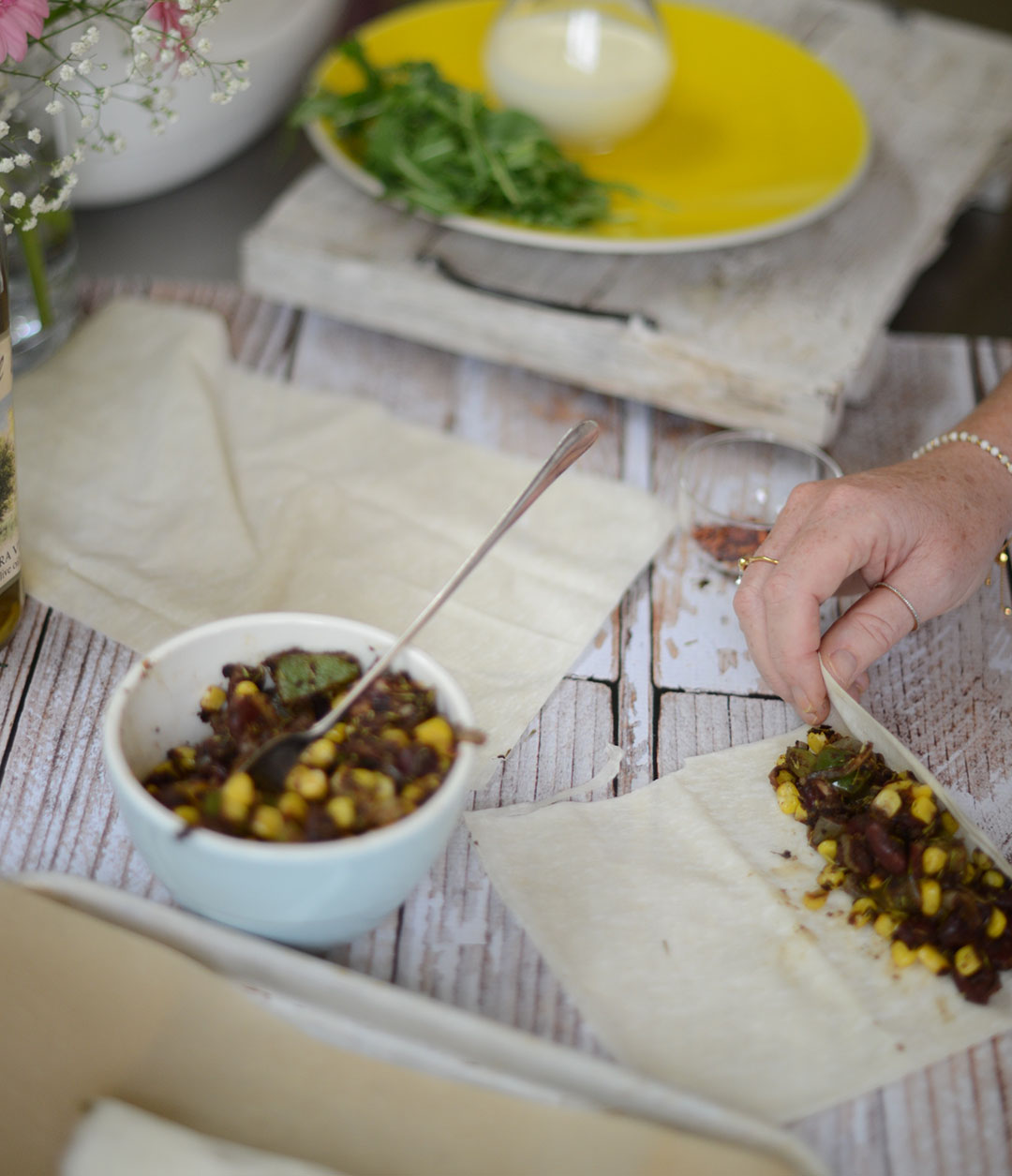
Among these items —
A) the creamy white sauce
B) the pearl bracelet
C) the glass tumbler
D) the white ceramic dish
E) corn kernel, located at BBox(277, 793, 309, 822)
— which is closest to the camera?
corn kernel, located at BBox(277, 793, 309, 822)

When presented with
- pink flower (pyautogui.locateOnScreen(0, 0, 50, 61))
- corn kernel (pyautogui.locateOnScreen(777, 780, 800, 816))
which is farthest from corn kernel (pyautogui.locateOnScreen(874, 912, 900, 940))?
pink flower (pyautogui.locateOnScreen(0, 0, 50, 61))

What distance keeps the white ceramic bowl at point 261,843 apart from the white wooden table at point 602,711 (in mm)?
108

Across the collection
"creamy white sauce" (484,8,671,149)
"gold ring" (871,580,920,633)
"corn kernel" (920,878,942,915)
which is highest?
→ "creamy white sauce" (484,8,671,149)

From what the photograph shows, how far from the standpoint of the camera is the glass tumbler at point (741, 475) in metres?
1.23

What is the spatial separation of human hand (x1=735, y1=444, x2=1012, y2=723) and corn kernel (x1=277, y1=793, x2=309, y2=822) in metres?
0.42

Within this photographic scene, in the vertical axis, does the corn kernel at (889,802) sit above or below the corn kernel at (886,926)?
above

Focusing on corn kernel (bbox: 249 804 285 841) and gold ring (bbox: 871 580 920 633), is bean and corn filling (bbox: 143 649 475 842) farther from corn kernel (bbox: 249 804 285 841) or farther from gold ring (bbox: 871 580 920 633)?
gold ring (bbox: 871 580 920 633)

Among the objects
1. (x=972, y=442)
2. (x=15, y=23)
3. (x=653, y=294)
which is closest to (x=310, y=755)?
(x=15, y=23)

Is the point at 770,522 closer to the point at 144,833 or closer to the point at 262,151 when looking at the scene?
the point at 144,833

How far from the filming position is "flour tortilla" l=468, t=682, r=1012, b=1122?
777mm

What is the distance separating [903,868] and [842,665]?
18 cm

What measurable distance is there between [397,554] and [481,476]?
0.54 ft

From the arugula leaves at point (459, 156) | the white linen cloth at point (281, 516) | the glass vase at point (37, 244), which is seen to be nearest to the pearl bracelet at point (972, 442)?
the white linen cloth at point (281, 516)

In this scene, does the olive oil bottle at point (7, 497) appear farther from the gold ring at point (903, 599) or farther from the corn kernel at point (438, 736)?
the gold ring at point (903, 599)
